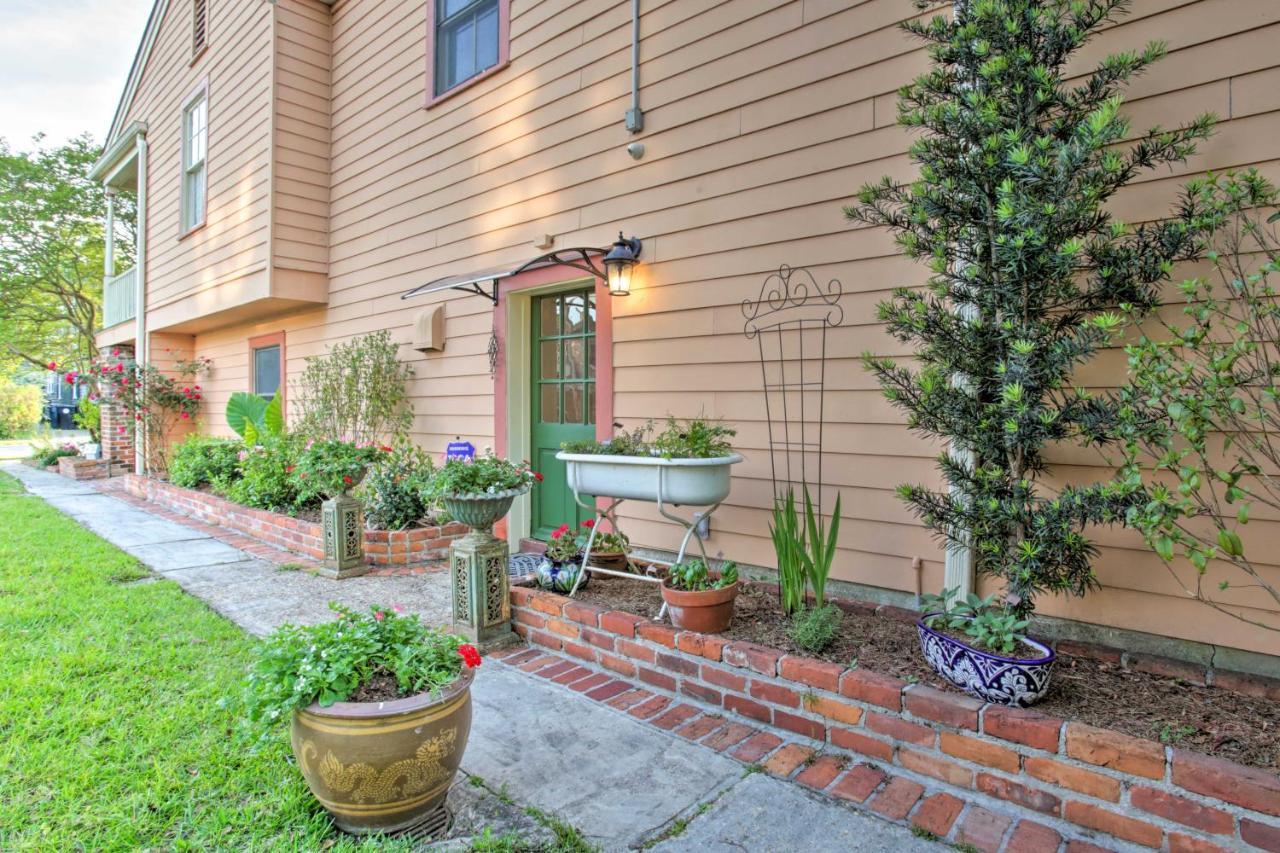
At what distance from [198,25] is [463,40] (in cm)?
580

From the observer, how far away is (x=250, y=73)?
7.06 m

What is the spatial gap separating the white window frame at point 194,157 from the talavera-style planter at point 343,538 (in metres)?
5.80

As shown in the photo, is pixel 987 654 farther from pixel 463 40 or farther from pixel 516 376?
pixel 463 40

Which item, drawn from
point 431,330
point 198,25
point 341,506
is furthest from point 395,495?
point 198,25

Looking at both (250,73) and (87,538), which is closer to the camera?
(87,538)

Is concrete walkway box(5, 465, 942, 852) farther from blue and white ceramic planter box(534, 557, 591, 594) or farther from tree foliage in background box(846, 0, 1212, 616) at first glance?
tree foliage in background box(846, 0, 1212, 616)

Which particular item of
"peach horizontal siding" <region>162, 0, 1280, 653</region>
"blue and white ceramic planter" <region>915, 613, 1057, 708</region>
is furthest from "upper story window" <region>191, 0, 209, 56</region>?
"blue and white ceramic planter" <region>915, 613, 1057, 708</region>

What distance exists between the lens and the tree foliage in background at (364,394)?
19.4 feet

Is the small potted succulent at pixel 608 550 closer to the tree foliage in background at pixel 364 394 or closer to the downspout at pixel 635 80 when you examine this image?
the downspout at pixel 635 80

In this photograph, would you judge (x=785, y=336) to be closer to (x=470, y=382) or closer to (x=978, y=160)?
(x=978, y=160)

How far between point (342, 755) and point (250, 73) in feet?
26.3

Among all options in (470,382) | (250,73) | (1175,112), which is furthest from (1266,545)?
(250,73)

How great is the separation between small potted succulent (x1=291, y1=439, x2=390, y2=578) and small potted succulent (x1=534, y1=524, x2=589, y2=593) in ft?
6.02

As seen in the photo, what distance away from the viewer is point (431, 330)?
5465 mm
